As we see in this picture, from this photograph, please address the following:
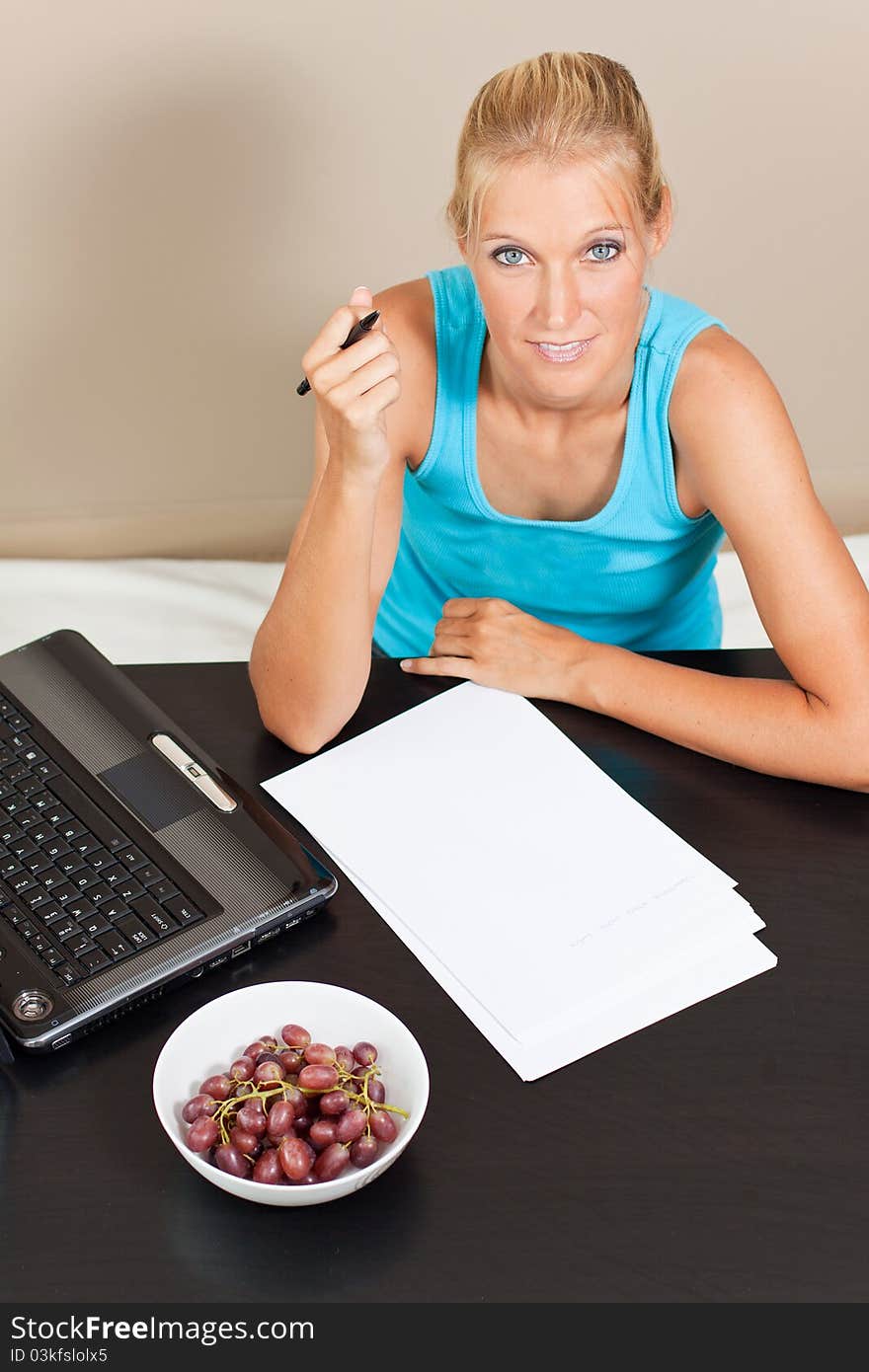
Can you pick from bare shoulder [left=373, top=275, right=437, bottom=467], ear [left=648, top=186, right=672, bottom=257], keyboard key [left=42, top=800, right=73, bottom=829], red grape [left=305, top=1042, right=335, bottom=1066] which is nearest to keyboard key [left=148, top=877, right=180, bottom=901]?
keyboard key [left=42, top=800, right=73, bottom=829]

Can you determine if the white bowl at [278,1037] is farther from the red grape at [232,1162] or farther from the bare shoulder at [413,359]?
the bare shoulder at [413,359]

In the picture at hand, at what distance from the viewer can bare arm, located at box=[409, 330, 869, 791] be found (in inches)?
45.7

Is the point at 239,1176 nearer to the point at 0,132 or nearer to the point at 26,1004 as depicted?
the point at 26,1004

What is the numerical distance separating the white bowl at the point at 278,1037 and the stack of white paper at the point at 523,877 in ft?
0.27

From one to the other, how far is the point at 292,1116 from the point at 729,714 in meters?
0.55

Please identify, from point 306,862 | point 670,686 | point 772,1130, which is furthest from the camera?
point 670,686

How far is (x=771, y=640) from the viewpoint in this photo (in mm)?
1246

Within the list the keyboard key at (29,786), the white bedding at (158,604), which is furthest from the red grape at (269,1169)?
the white bedding at (158,604)

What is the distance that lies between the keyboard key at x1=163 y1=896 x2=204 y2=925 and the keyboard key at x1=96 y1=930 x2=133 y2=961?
0.04 metres

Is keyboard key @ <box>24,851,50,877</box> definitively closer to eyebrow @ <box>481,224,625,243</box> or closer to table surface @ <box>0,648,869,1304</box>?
table surface @ <box>0,648,869,1304</box>

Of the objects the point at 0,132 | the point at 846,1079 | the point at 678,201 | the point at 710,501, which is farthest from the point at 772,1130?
the point at 0,132

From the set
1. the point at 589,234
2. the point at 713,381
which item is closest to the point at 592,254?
the point at 589,234

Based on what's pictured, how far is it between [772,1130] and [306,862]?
370mm

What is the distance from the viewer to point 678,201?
6.51 feet
